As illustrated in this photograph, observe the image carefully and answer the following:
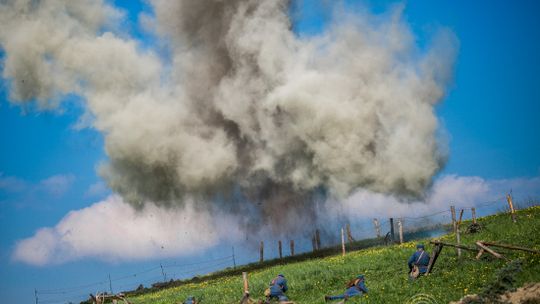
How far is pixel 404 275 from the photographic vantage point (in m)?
26.6

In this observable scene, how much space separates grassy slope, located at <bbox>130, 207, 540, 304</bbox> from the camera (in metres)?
20.6

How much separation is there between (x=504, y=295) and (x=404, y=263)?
46.2ft

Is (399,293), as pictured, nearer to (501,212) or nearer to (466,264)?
(466,264)

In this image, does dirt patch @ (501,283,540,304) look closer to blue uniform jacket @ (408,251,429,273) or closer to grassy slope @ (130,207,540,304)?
grassy slope @ (130,207,540,304)

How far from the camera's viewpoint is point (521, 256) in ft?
76.6

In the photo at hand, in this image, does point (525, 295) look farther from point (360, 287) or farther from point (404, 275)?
point (404, 275)

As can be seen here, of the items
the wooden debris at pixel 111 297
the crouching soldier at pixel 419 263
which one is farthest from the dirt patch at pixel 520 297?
the wooden debris at pixel 111 297

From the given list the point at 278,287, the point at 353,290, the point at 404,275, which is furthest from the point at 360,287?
the point at 278,287

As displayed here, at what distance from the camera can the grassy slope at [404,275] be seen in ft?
67.7

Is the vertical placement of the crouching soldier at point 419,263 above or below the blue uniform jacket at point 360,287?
above

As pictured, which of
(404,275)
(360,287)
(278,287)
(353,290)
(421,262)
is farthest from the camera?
(404,275)

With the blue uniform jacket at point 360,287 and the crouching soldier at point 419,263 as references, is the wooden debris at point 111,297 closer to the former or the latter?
the blue uniform jacket at point 360,287

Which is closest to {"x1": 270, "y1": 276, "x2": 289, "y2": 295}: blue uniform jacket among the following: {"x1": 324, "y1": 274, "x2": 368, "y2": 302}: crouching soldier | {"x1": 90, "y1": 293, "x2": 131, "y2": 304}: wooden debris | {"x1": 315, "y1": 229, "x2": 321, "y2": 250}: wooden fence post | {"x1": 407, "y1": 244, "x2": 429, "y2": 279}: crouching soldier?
{"x1": 324, "y1": 274, "x2": 368, "y2": 302}: crouching soldier

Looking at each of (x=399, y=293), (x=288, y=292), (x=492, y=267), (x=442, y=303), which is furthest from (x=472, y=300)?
(x=288, y=292)
